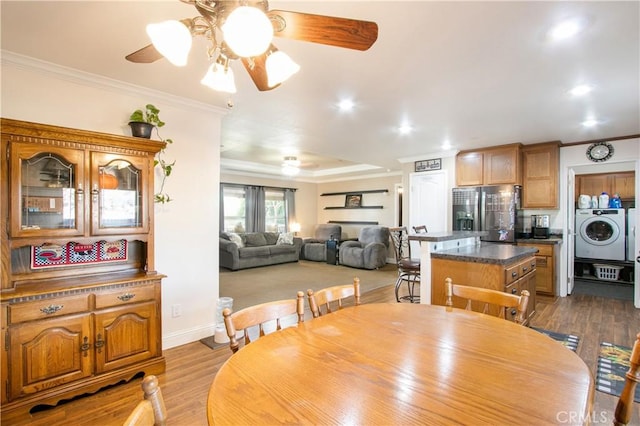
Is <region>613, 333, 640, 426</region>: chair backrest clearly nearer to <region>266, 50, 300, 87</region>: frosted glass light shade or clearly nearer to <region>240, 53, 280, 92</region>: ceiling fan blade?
<region>266, 50, 300, 87</region>: frosted glass light shade

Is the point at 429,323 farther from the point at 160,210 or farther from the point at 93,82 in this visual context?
the point at 93,82

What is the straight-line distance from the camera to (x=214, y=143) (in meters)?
3.21

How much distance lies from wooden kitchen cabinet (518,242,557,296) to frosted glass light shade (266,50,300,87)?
4.98 metres

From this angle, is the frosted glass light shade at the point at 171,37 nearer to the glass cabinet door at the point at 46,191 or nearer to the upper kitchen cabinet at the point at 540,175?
the glass cabinet door at the point at 46,191

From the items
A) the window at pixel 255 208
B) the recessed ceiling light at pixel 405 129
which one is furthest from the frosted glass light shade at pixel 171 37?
the window at pixel 255 208

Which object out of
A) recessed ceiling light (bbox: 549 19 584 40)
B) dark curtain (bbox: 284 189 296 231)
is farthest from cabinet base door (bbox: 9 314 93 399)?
dark curtain (bbox: 284 189 296 231)

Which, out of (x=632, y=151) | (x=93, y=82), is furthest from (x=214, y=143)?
(x=632, y=151)

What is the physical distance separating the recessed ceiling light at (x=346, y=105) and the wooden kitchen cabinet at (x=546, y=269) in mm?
3764

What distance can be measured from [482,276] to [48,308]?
10.7ft

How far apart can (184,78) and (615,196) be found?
25.3 ft

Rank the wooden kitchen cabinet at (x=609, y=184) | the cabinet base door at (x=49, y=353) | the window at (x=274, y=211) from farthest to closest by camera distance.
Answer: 1. the window at (x=274, y=211)
2. the wooden kitchen cabinet at (x=609, y=184)
3. the cabinet base door at (x=49, y=353)

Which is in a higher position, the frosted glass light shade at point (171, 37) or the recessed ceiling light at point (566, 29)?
the recessed ceiling light at point (566, 29)

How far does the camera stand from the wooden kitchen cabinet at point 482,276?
2.56 metres

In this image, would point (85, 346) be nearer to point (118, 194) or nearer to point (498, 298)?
point (118, 194)
